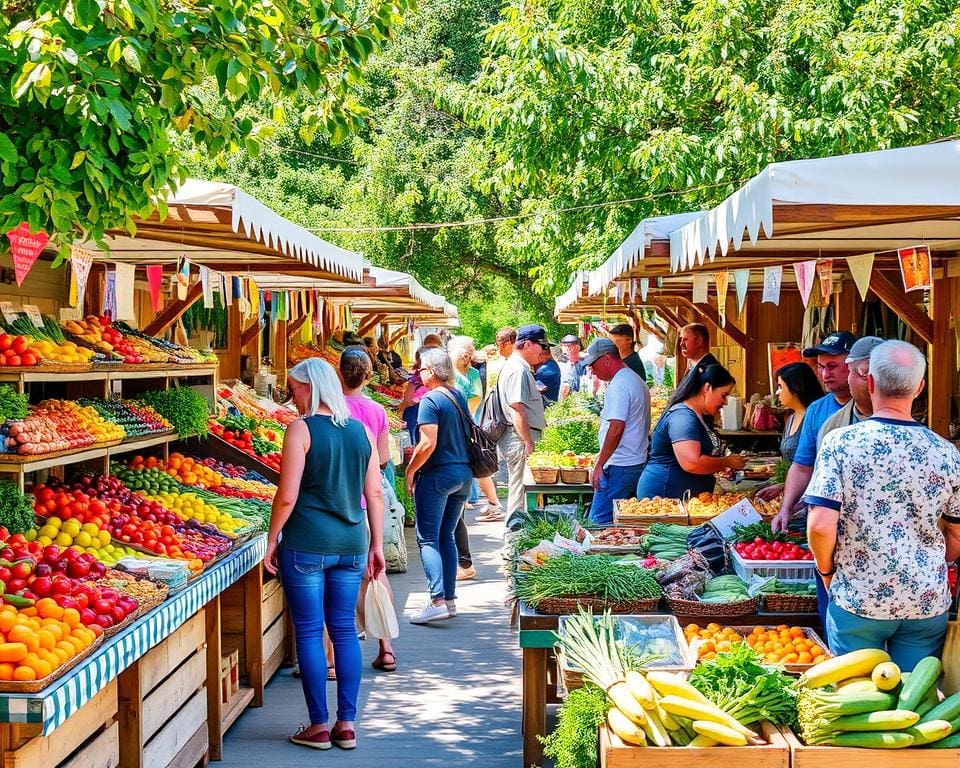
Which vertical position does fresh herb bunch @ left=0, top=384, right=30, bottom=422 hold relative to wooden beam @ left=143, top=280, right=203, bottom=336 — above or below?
below

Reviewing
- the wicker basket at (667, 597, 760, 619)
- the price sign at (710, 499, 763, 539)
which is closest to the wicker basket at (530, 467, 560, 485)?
the price sign at (710, 499, 763, 539)

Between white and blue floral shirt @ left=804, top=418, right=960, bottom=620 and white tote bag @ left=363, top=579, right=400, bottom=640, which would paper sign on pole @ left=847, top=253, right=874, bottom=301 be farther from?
white tote bag @ left=363, top=579, right=400, bottom=640

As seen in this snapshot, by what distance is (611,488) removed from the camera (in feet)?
28.5

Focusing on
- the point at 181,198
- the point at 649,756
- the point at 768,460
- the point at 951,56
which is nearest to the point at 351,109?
the point at 181,198

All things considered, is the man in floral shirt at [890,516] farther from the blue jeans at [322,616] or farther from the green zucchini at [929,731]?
the blue jeans at [322,616]

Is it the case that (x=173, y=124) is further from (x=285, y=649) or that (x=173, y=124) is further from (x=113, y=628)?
(x=285, y=649)

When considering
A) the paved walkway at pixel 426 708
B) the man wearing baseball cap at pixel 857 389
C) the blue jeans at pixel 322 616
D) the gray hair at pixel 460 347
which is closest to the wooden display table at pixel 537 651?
the paved walkway at pixel 426 708

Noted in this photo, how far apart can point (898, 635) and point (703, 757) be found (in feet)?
3.63

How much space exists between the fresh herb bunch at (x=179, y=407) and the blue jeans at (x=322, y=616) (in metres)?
Answer: 2.42

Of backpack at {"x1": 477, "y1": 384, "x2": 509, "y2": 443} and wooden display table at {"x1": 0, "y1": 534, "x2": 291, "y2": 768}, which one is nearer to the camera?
wooden display table at {"x1": 0, "y1": 534, "x2": 291, "y2": 768}

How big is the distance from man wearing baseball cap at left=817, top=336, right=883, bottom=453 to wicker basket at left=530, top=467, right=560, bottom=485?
4425 mm

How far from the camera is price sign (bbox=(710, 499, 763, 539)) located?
6309 millimetres

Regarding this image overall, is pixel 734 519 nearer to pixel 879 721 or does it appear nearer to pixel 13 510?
pixel 879 721

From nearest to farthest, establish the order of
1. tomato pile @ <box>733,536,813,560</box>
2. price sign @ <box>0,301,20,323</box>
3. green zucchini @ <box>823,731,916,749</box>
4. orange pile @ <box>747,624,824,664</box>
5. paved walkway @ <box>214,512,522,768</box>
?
green zucchini @ <box>823,731,916,749</box>, orange pile @ <box>747,624,824,664</box>, tomato pile @ <box>733,536,813,560</box>, paved walkway @ <box>214,512,522,768</box>, price sign @ <box>0,301,20,323</box>
